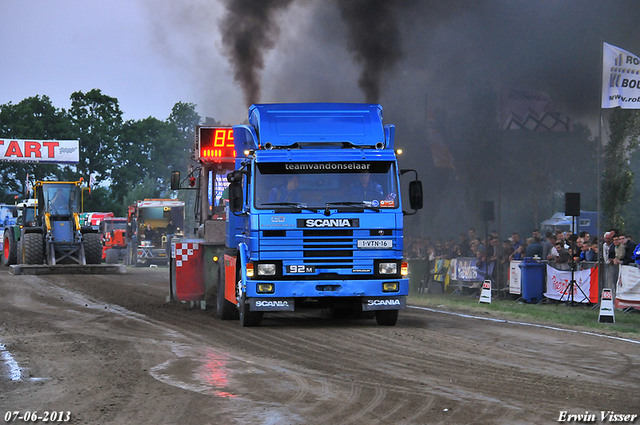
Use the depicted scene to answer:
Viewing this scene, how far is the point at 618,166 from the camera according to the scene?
2577 cm

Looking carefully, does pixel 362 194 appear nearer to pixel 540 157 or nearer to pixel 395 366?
pixel 395 366

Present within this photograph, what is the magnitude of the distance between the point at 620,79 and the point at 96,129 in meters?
78.2

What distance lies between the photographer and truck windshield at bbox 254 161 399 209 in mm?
12734

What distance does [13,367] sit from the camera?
9.32 m

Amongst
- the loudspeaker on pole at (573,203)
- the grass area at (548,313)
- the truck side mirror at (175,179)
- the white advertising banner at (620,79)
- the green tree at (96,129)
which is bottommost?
the grass area at (548,313)

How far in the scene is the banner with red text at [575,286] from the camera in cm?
1848

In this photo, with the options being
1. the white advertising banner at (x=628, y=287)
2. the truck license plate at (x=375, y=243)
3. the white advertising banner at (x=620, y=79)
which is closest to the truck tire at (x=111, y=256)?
the white advertising banner at (x=620, y=79)

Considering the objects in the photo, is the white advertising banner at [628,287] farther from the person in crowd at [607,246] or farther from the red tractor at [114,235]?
the red tractor at [114,235]

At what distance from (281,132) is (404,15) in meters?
19.5

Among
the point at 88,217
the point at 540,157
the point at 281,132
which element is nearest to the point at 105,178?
the point at 88,217

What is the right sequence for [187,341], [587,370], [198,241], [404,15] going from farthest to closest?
[404,15] → [198,241] → [187,341] → [587,370]

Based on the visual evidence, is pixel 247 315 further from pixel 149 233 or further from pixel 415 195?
pixel 149 233

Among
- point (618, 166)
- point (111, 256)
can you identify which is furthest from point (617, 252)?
point (111, 256)

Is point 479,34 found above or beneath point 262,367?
above
